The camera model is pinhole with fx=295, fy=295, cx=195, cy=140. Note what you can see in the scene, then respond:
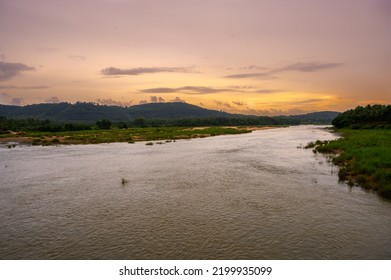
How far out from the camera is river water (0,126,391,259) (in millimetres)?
12954

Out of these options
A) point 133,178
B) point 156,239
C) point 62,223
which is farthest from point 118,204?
point 133,178

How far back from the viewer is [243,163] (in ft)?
120

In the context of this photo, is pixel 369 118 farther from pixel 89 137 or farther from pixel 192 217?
pixel 192 217

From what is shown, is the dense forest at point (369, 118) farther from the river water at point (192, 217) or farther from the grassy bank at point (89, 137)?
the river water at point (192, 217)

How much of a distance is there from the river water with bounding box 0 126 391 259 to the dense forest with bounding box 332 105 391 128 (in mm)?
91024

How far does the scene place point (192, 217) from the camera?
1700 centimetres

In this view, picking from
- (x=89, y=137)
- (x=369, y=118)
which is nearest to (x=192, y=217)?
(x=89, y=137)

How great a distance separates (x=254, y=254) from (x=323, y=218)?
20.2 feet

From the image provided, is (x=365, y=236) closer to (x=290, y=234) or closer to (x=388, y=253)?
(x=388, y=253)

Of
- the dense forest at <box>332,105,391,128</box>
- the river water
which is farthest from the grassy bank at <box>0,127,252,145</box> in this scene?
the dense forest at <box>332,105,391,128</box>

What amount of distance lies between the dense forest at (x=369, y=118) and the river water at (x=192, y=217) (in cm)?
9102

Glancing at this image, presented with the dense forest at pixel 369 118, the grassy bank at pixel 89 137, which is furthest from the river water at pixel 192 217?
the dense forest at pixel 369 118

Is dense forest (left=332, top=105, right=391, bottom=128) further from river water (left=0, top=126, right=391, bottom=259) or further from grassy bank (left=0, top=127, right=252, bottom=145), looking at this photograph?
river water (left=0, top=126, right=391, bottom=259)

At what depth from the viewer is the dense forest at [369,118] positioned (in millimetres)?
105406
